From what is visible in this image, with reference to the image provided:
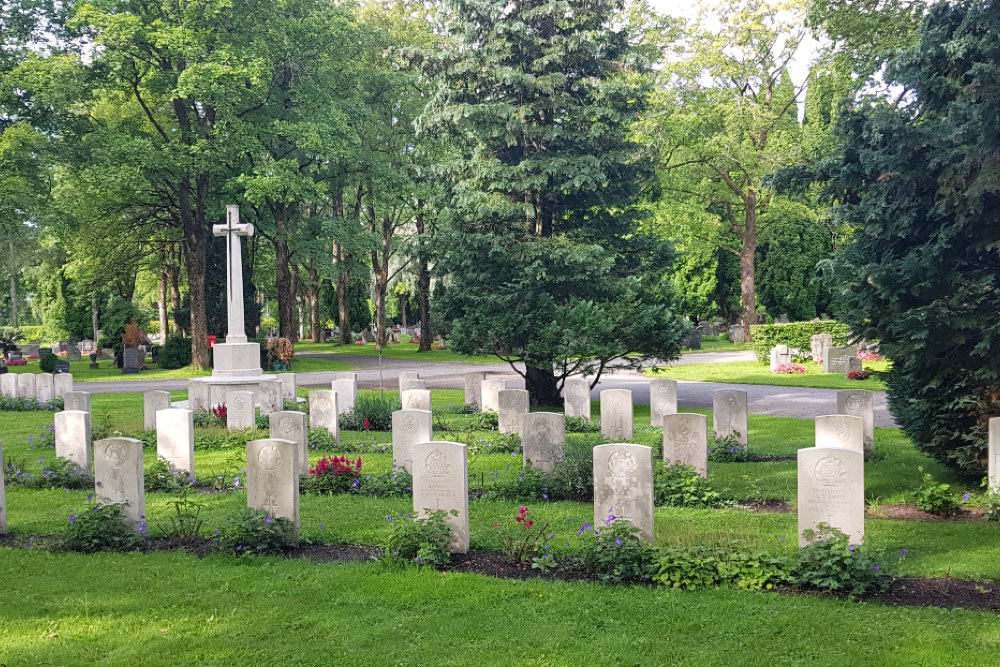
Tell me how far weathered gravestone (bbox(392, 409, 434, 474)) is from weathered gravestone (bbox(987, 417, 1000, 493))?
6345mm

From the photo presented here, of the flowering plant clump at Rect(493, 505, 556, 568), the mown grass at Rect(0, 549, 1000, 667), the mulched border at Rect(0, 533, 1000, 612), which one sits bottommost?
the mulched border at Rect(0, 533, 1000, 612)

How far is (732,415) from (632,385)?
12545mm

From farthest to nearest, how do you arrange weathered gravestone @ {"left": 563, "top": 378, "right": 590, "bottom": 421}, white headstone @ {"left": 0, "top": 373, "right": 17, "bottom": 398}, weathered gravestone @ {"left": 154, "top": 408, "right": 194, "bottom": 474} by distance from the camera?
1. white headstone @ {"left": 0, "top": 373, "right": 17, "bottom": 398}
2. weathered gravestone @ {"left": 563, "top": 378, "right": 590, "bottom": 421}
3. weathered gravestone @ {"left": 154, "top": 408, "right": 194, "bottom": 474}

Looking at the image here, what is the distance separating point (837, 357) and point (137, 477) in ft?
80.2

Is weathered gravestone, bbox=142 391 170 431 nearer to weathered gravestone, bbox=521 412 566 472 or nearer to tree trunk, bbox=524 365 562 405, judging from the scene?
weathered gravestone, bbox=521 412 566 472

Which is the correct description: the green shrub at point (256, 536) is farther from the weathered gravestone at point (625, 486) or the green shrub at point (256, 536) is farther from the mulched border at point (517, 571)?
the weathered gravestone at point (625, 486)

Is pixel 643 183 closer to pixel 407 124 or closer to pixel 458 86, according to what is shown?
pixel 458 86

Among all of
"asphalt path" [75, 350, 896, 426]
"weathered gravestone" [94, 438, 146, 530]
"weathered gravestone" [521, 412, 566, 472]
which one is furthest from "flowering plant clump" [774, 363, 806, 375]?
"weathered gravestone" [94, 438, 146, 530]

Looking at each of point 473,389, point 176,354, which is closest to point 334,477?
point 473,389

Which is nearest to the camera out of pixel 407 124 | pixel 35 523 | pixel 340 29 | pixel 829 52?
pixel 35 523

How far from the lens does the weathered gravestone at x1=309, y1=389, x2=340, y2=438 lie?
13844 millimetres

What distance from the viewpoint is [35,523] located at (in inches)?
353

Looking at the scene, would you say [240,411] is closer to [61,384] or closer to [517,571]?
[61,384]

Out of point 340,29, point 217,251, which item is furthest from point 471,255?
point 217,251
